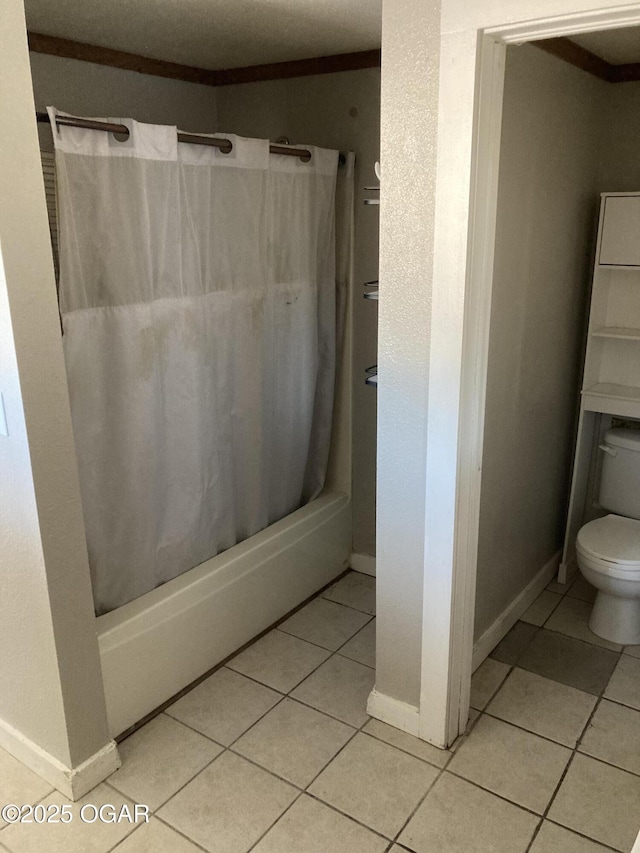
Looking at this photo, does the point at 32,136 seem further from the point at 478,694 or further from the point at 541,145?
the point at 478,694

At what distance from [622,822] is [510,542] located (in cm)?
103

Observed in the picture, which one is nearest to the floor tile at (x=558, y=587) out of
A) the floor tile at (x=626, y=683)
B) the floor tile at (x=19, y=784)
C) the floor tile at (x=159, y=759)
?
the floor tile at (x=626, y=683)

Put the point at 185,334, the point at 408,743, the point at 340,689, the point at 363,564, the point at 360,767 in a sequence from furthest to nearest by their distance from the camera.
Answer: the point at 363,564, the point at 340,689, the point at 185,334, the point at 408,743, the point at 360,767

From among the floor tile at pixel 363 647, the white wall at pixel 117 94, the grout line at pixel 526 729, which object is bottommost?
the grout line at pixel 526 729

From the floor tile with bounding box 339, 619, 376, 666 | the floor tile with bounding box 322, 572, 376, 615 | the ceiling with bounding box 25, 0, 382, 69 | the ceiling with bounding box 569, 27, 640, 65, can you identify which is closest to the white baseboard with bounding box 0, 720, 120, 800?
the floor tile with bounding box 339, 619, 376, 666

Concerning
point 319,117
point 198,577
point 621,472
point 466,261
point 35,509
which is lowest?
point 198,577

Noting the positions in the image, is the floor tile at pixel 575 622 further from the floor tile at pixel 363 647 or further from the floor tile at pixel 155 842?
the floor tile at pixel 155 842

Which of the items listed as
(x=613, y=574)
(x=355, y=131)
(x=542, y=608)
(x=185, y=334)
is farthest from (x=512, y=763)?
(x=355, y=131)

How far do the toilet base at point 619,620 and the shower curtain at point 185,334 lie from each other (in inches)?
52.6

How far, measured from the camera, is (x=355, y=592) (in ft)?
10.2

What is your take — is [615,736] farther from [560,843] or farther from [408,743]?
[408,743]

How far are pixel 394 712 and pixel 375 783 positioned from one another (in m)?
0.27

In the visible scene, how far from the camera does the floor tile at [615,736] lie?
215 cm

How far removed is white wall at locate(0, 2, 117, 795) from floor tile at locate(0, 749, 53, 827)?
0.03m
